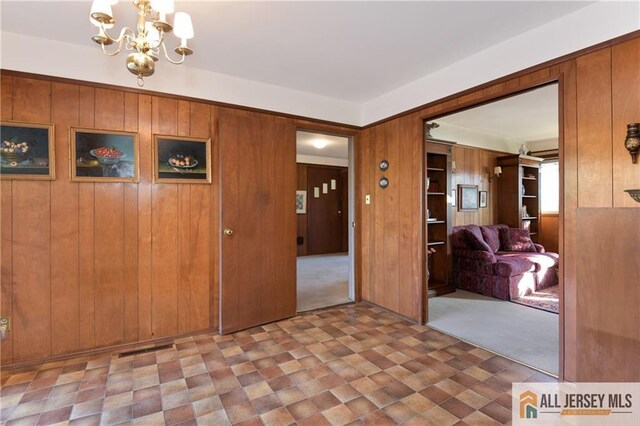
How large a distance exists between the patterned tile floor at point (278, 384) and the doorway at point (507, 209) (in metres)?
0.44

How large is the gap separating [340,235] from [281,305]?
493cm

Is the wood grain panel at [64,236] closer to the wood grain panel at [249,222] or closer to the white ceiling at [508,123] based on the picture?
the wood grain panel at [249,222]

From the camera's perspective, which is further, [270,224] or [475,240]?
[475,240]

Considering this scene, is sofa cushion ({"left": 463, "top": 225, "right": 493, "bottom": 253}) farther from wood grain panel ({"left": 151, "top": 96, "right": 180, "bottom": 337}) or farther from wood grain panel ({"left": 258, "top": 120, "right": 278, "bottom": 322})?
wood grain panel ({"left": 151, "top": 96, "right": 180, "bottom": 337})

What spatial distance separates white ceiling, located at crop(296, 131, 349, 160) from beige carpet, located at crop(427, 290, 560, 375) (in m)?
2.97

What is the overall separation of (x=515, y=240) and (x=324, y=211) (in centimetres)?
426

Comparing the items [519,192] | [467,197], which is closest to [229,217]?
[467,197]

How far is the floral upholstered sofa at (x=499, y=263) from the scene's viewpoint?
12.9ft

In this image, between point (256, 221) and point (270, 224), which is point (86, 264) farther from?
point (270, 224)

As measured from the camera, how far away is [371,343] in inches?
106

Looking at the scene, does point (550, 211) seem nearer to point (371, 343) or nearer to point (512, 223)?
point (512, 223)

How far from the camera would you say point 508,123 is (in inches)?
191

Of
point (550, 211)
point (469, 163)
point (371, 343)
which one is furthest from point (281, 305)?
point (550, 211)

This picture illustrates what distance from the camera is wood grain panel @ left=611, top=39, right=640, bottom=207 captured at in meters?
1.74
